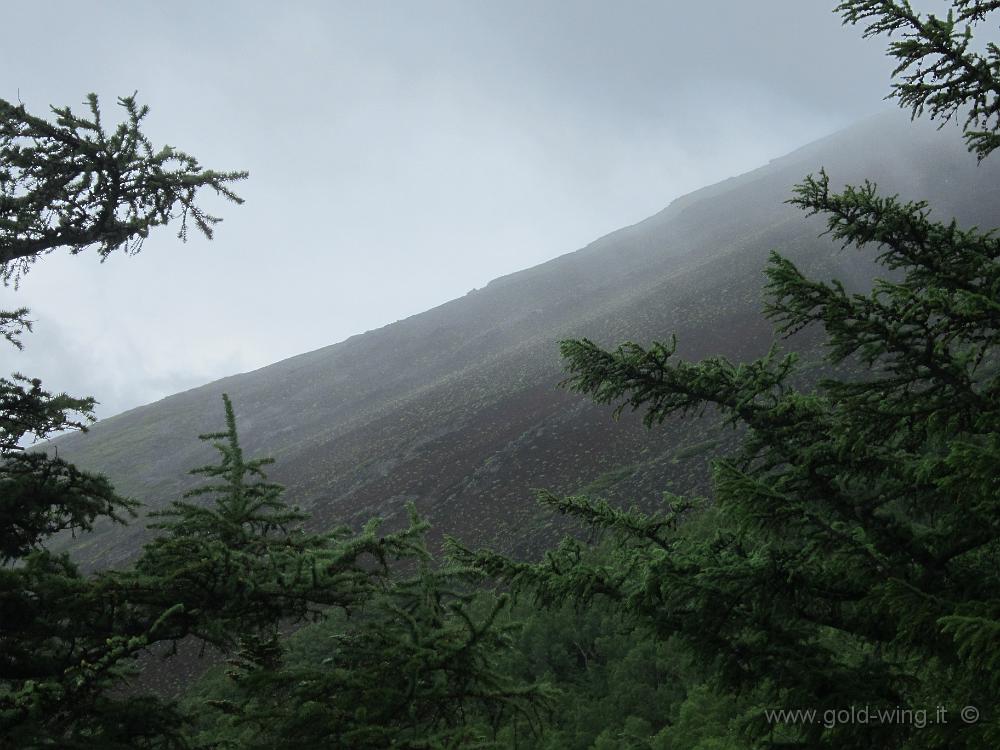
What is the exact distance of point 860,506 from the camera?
4.26 metres

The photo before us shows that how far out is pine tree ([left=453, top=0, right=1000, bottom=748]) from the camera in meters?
3.45

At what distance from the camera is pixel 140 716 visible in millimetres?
4055

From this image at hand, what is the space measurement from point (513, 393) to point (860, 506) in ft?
114

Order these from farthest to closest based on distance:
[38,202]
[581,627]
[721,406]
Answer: [581,627] → [38,202] → [721,406]

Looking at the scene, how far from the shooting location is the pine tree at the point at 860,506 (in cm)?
345

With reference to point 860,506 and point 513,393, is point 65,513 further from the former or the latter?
point 513,393

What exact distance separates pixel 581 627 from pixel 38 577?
42.2 ft

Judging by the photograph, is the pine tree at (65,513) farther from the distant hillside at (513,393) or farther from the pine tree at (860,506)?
the distant hillside at (513,393)

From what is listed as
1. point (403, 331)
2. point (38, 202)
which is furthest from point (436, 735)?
point (403, 331)

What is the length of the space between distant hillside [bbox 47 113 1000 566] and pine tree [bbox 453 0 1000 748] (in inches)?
640

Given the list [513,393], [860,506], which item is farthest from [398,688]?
[513,393]

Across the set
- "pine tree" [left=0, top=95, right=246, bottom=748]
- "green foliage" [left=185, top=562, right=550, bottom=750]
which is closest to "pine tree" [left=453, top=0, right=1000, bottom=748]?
"green foliage" [left=185, top=562, right=550, bottom=750]

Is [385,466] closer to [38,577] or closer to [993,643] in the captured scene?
[38,577]

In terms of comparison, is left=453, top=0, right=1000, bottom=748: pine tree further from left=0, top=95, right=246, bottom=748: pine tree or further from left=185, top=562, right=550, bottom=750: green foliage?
left=0, top=95, right=246, bottom=748: pine tree
